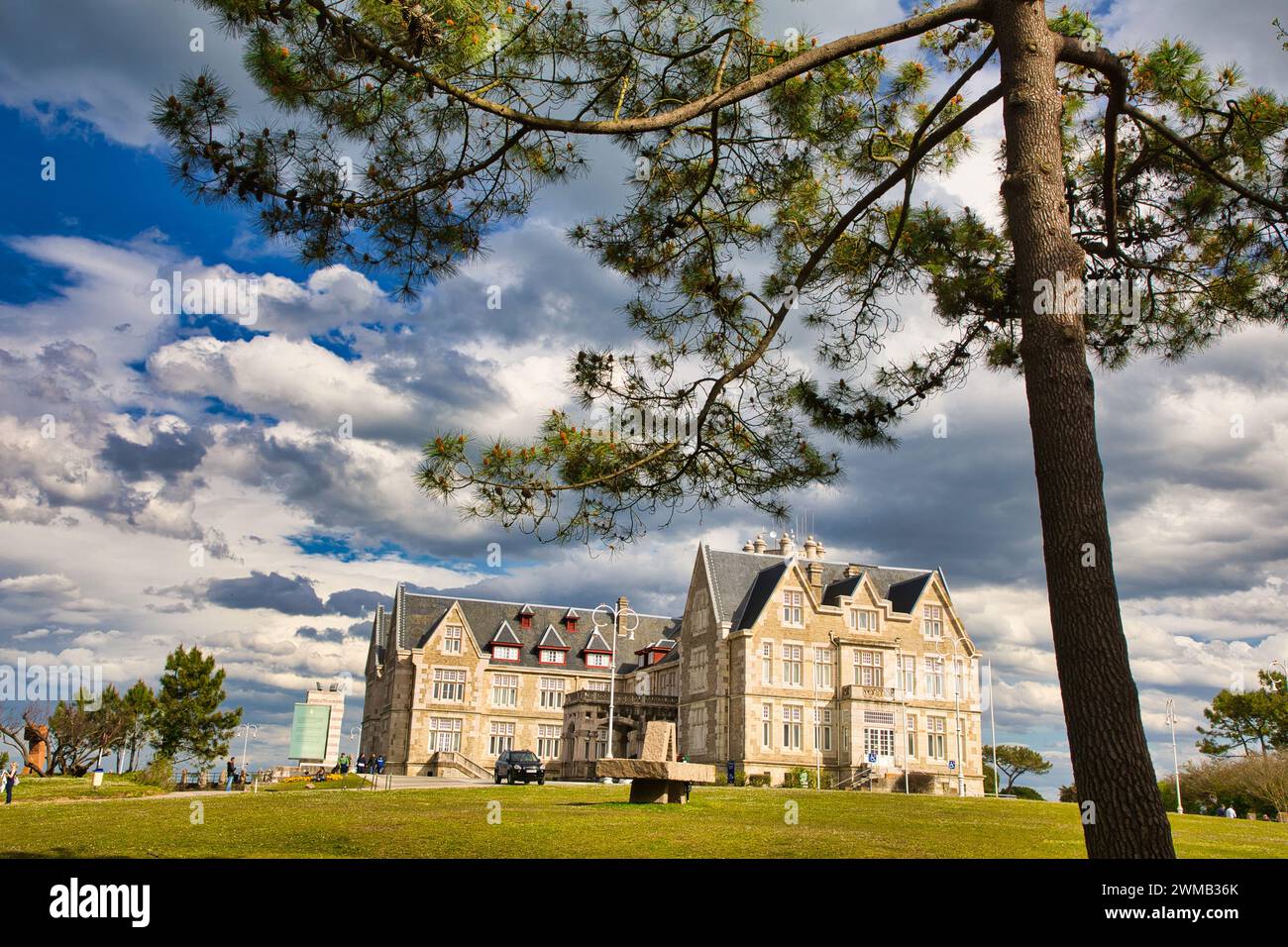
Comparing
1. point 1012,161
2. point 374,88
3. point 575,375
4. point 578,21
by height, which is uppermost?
point 578,21

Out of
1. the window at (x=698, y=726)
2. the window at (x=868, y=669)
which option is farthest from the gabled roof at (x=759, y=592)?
the window at (x=868, y=669)

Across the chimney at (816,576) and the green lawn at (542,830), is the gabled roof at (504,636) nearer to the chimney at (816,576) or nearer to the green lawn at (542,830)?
the chimney at (816,576)

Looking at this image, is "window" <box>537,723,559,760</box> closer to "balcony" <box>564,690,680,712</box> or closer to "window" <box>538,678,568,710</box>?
"window" <box>538,678,568,710</box>

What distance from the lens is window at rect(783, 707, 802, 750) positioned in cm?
4538

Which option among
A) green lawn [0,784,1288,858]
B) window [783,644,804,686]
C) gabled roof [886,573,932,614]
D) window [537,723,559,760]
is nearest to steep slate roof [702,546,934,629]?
gabled roof [886,573,932,614]

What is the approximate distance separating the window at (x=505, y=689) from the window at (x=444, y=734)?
9.53 ft

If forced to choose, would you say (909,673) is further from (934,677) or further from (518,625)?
(518,625)

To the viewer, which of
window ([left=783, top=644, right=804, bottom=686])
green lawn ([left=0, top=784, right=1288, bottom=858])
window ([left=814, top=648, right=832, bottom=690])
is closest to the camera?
green lawn ([left=0, top=784, right=1288, bottom=858])

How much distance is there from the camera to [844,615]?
4762 cm

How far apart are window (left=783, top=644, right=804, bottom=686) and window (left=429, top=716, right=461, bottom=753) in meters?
21.4
